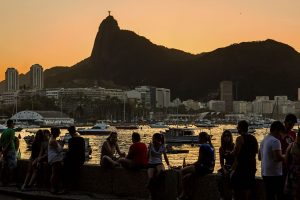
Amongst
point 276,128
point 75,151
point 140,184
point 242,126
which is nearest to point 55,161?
point 75,151

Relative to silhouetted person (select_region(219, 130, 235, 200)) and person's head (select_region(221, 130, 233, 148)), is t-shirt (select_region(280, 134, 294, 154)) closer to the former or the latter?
silhouetted person (select_region(219, 130, 235, 200))

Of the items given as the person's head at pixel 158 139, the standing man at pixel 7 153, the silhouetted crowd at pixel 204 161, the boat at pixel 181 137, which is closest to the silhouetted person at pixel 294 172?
the silhouetted crowd at pixel 204 161

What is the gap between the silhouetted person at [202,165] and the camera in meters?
11.4

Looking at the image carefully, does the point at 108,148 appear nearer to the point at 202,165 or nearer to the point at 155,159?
the point at 155,159

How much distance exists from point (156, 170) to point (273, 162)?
3085 millimetres

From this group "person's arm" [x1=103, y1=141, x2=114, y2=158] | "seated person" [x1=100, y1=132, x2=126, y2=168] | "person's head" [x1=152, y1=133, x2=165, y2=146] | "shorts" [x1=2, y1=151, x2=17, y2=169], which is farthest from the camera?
"shorts" [x1=2, y1=151, x2=17, y2=169]

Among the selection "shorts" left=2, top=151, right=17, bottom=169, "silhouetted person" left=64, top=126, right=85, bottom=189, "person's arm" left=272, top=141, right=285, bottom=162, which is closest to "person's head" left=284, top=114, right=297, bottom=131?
"person's arm" left=272, top=141, right=285, bottom=162

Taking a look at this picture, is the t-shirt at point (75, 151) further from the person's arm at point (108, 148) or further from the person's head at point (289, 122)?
the person's head at point (289, 122)

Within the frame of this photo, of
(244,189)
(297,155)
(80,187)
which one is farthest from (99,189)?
(297,155)

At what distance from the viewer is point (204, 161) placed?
453 inches

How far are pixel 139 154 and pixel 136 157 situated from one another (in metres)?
0.13

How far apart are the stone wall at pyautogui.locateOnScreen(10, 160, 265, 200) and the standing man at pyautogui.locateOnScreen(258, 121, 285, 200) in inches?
38.9

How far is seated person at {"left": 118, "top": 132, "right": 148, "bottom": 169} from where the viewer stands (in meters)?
12.6

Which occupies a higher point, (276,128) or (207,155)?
(276,128)
